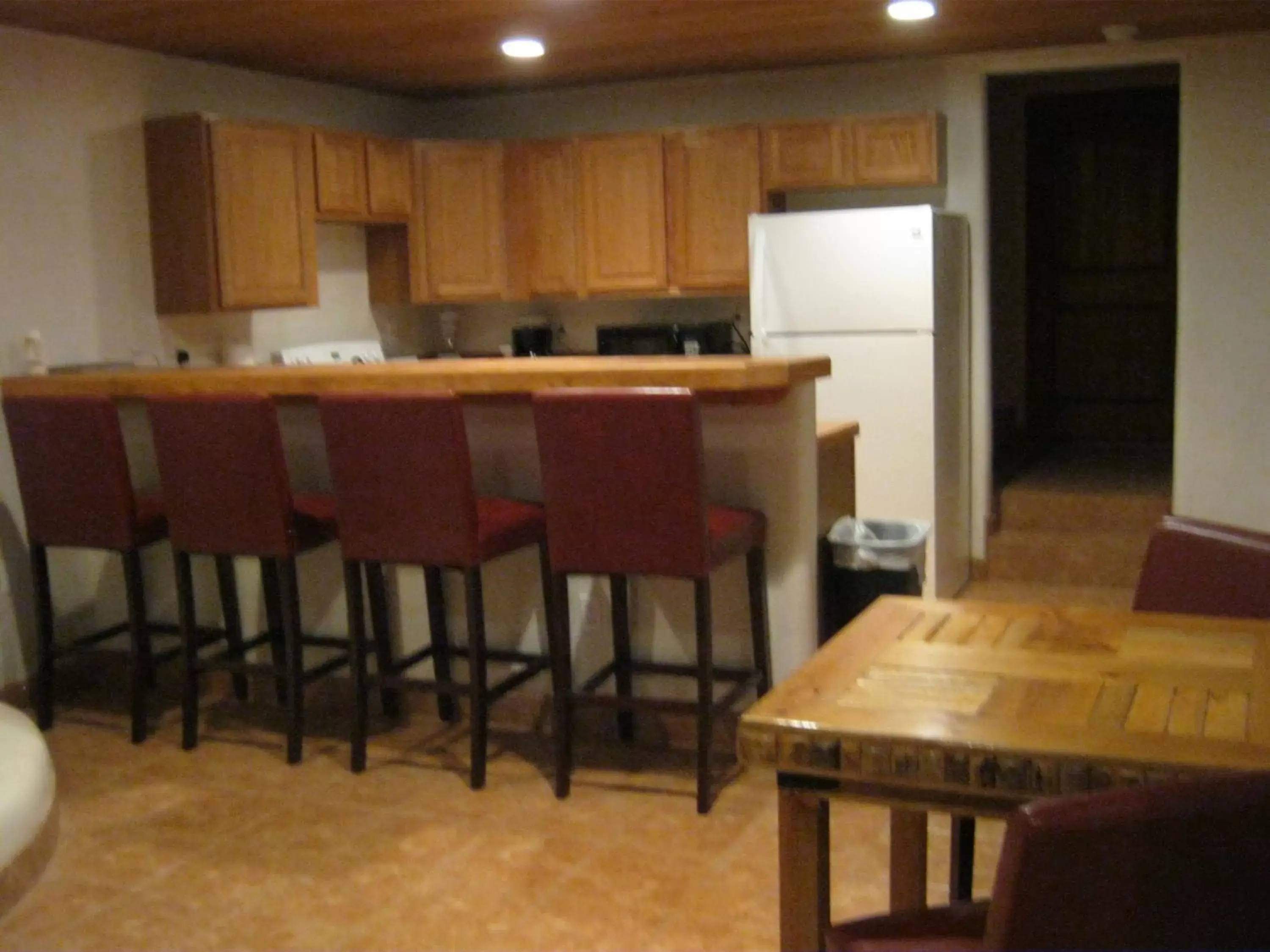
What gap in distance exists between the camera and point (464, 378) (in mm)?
3320

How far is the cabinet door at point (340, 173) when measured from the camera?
5207mm

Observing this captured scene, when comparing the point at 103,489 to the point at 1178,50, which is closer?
the point at 103,489

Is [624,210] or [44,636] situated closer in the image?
[44,636]

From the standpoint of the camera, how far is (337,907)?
2.74 metres

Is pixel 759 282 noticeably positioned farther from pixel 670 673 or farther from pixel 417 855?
pixel 417 855

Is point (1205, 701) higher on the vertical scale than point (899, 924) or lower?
higher

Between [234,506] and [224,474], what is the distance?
0.09 m

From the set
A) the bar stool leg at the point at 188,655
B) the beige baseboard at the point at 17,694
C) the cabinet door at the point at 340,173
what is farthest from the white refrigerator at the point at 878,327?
the beige baseboard at the point at 17,694

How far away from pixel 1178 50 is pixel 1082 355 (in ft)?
8.03

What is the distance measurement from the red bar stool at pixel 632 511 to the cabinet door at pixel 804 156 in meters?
2.58

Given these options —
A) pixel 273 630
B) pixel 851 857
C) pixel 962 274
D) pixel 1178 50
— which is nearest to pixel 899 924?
pixel 851 857

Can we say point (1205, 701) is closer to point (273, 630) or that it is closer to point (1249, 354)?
point (273, 630)

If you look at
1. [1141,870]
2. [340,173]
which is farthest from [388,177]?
[1141,870]

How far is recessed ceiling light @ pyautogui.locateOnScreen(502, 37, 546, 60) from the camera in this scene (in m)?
4.77
